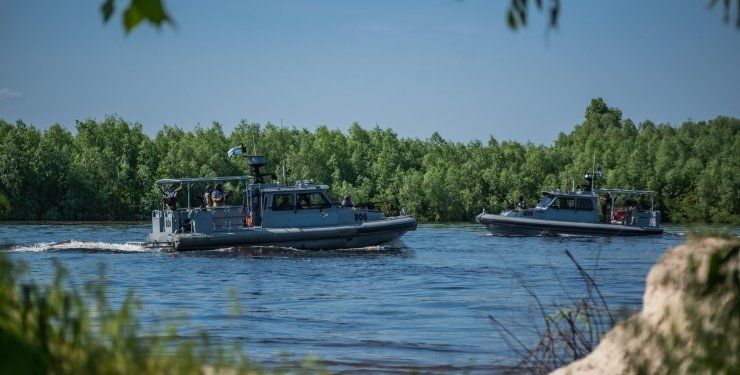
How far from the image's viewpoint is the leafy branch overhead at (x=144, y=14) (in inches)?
138

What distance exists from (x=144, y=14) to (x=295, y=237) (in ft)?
92.7

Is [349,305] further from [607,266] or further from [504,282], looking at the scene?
[607,266]

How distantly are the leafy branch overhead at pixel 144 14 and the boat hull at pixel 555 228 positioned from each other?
38302 millimetres

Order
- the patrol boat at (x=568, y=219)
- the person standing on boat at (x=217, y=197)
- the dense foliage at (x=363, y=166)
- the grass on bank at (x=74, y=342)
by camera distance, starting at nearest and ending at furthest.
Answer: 1. the grass on bank at (x=74, y=342)
2. the person standing on boat at (x=217, y=197)
3. the patrol boat at (x=568, y=219)
4. the dense foliage at (x=363, y=166)

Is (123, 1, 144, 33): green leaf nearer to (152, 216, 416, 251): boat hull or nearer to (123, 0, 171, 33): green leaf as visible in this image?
(123, 0, 171, 33): green leaf

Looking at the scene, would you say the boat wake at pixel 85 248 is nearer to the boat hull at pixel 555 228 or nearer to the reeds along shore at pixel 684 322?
the boat hull at pixel 555 228

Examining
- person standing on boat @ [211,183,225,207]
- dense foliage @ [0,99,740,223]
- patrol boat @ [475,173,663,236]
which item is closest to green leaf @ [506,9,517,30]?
person standing on boat @ [211,183,225,207]

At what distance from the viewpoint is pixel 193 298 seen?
2014cm

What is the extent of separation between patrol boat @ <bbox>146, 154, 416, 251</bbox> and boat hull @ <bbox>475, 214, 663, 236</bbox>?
34.4 ft

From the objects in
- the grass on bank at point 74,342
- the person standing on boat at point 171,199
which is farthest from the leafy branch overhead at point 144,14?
the person standing on boat at point 171,199

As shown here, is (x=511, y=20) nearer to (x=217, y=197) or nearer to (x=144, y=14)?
(x=144, y=14)

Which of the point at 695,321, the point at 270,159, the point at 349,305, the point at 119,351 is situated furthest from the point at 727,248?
the point at 270,159

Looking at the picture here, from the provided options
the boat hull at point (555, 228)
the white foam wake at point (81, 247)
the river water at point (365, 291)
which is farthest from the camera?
the boat hull at point (555, 228)

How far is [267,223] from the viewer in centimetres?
3191
